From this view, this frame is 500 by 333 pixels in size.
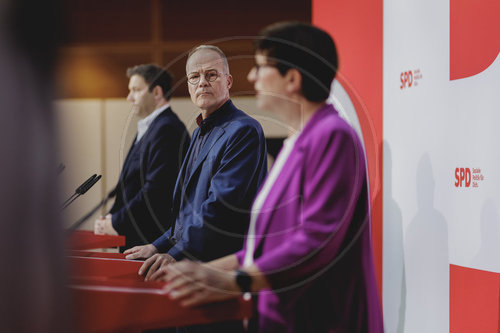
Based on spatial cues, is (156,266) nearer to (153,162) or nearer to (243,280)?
(153,162)

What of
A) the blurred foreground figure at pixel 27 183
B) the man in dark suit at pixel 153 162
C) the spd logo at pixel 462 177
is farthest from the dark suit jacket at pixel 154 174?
the spd logo at pixel 462 177

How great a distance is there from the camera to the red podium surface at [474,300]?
5.32 feet

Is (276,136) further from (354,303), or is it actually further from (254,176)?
(354,303)

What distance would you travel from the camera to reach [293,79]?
3.32 feet

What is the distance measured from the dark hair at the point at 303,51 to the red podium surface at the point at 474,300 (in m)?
0.93

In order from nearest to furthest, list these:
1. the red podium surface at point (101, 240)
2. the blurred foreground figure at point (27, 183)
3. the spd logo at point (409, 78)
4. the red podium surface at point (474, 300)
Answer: the blurred foreground figure at point (27, 183) < the red podium surface at point (474, 300) < the spd logo at point (409, 78) < the red podium surface at point (101, 240)

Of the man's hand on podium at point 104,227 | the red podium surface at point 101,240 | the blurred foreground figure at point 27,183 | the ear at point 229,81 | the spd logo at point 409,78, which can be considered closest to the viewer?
the blurred foreground figure at point 27,183

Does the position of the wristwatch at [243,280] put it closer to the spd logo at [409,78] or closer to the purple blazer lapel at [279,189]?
the purple blazer lapel at [279,189]

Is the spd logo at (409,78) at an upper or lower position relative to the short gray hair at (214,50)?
upper

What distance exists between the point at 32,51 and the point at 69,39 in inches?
2.8

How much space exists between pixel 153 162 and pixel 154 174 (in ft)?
0.23

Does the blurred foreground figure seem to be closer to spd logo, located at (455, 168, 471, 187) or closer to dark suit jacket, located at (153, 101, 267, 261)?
dark suit jacket, located at (153, 101, 267, 261)

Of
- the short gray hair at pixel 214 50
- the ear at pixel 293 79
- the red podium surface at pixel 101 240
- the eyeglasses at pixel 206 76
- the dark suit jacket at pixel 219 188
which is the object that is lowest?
the red podium surface at pixel 101 240

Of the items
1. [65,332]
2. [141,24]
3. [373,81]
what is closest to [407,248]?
[373,81]
